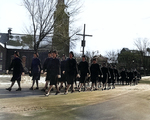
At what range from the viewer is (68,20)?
2541 cm

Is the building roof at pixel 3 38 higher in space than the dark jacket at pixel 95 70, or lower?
higher

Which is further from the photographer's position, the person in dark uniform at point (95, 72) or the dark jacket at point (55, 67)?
the person in dark uniform at point (95, 72)

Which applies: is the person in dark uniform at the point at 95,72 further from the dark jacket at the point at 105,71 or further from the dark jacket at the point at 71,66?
the dark jacket at the point at 71,66

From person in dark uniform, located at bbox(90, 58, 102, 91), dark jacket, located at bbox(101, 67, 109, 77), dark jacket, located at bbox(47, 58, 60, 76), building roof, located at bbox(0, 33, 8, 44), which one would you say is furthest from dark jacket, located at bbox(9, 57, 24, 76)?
building roof, located at bbox(0, 33, 8, 44)

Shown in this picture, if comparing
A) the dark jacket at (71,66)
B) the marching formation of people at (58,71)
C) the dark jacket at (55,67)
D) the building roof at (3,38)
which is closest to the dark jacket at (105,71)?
the marching formation of people at (58,71)

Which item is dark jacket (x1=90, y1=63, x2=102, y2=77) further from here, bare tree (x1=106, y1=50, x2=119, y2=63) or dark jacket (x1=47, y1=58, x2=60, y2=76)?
bare tree (x1=106, y1=50, x2=119, y2=63)

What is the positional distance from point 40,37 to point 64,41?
119 inches

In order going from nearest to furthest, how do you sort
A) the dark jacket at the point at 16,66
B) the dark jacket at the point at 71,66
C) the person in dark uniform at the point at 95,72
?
1. the dark jacket at the point at 71,66
2. the dark jacket at the point at 16,66
3. the person in dark uniform at the point at 95,72

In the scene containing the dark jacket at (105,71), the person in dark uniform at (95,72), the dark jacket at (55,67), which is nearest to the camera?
the dark jacket at (55,67)

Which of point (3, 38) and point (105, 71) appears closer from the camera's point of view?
point (105, 71)

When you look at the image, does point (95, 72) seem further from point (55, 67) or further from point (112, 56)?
point (112, 56)

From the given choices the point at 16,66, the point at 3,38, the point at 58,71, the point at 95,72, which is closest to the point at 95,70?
the point at 95,72

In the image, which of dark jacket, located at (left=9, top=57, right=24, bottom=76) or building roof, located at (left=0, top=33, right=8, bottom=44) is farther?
building roof, located at (left=0, top=33, right=8, bottom=44)

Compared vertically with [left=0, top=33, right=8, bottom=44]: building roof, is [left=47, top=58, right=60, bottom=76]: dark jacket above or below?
below
